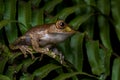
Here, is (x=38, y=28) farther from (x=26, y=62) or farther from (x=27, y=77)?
(x=27, y=77)

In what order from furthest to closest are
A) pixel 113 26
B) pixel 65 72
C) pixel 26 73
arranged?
pixel 113 26
pixel 65 72
pixel 26 73

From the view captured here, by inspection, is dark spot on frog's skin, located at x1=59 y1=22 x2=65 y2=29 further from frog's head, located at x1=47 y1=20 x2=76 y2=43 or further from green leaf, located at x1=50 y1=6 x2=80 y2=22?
green leaf, located at x1=50 y1=6 x2=80 y2=22

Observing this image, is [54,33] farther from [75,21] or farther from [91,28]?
[91,28]

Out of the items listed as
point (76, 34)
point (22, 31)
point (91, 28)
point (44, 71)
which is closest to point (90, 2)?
point (91, 28)

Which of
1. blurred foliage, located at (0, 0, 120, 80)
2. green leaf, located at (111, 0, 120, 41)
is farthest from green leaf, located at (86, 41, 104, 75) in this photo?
green leaf, located at (111, 0, 120, 41)

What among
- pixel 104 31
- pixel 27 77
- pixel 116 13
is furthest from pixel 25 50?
pixel 116 13

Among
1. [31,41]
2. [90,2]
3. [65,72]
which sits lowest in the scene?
[65,72]
